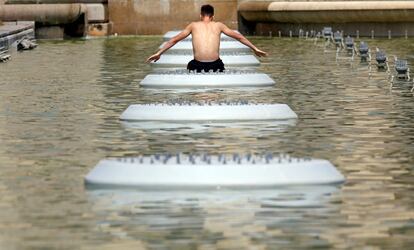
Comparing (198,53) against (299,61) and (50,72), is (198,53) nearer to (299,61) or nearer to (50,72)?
(50,72)

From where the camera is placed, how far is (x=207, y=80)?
34625 millimetres

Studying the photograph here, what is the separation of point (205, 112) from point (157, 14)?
173 ft

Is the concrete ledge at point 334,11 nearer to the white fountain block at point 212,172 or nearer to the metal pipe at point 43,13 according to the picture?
the metal pipe at point 43,13

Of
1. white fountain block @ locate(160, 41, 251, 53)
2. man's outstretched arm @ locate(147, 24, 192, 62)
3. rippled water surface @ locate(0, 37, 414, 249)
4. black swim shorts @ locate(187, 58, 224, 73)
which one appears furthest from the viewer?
white fountain block @ locate(160, 41, 251, 53)

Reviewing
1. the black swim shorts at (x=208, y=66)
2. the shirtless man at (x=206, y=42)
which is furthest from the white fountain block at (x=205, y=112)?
the black swim shorts at (x=208, y=66)

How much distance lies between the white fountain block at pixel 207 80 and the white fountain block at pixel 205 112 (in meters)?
6.95

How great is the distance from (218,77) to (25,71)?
36.0 feet

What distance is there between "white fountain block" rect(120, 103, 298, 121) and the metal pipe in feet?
156

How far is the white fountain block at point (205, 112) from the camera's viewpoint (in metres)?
26.9

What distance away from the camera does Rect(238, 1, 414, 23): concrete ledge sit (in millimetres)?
68250

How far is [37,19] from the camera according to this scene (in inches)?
2938

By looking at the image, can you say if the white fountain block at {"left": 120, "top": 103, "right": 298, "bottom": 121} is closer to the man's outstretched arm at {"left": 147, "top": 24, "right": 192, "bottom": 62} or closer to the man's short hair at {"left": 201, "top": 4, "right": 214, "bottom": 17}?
the man's outstretched arm at {"left": 147, "top": 24, "right": 192, "bottom": 62}

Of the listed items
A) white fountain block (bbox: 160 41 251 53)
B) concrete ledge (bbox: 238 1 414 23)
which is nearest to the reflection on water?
white fountain block (bbox: 160 41 251 53)

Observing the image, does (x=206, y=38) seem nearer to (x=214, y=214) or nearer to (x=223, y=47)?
(x=214, y=214)
